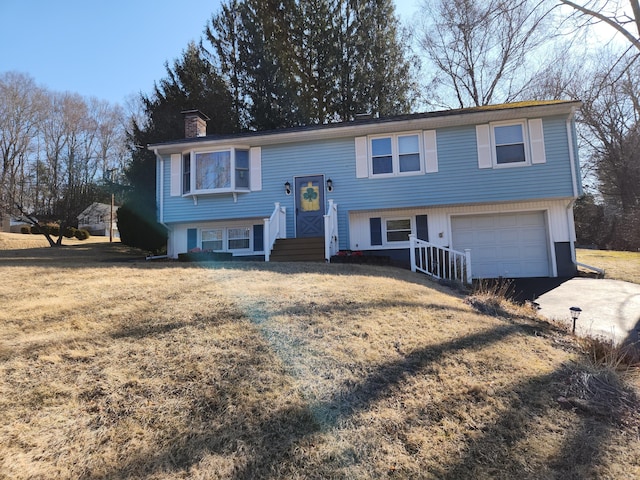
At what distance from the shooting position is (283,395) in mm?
3131

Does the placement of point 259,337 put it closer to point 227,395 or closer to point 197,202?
point 227,395

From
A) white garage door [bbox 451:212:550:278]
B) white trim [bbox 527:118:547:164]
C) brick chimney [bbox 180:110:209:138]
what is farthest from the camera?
brick chimney [bbox 180:110:209:138]

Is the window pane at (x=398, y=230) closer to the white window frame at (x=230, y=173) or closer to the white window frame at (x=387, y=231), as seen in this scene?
the white window frame at (x=387, y=231)

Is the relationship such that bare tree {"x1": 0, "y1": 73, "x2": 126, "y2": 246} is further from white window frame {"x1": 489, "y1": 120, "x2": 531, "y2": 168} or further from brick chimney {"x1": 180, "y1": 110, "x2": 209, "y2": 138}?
white window frame {"x1": 489, "y1": 120, "x2": 531, "y2": 168}

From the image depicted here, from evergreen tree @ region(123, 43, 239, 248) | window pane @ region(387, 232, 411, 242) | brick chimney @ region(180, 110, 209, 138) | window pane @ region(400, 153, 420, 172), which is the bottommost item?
window pane @ region(387, 232, 411, 242)

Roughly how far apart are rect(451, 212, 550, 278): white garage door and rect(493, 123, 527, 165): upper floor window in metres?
1.78

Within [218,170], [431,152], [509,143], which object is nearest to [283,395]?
[431,152]

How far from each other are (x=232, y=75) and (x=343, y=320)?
2357cm

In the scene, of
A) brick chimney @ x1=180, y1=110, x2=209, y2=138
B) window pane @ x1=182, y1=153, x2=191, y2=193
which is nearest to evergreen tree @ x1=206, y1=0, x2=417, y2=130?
brick chimney @ x1=180, y1=110, x2=209, y2=138

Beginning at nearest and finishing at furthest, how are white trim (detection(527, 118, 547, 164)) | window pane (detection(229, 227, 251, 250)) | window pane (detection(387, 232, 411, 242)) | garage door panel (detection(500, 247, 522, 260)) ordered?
white trim (detection(527, 118, 547, 164)) < garage door panel (detection(500, 247, 522, 260)) < window pane (detection(387, 232, 411, 242)) < window pane (detection(229, 227, 251, 250))

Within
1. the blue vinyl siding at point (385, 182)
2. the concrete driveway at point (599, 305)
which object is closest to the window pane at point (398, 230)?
the blue vinyl siding at point (385, 182)

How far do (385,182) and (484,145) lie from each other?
10.8 feet

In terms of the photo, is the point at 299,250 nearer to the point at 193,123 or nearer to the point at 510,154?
the point at 510,154

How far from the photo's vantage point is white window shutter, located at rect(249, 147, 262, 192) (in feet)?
44.3
